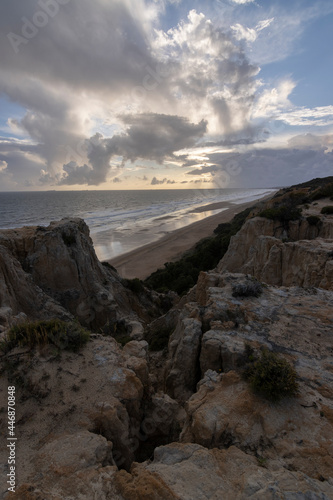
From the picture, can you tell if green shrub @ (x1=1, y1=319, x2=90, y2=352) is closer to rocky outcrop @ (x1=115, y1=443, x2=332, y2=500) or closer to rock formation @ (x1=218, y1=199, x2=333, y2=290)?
rocky outcrop @ (x1=115, y1=443, x2=332, y2=500)

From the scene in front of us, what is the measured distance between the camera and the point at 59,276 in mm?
15359

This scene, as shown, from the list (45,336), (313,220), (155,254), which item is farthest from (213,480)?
(155,254)

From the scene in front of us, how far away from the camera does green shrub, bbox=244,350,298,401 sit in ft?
17.3

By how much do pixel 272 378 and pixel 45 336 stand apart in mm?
5647

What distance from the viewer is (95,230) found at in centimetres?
5662

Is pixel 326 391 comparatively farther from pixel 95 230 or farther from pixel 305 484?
pixel 95 230

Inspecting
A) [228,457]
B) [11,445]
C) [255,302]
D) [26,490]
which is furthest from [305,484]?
[255,302]

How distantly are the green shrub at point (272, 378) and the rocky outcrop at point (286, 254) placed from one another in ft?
24.0

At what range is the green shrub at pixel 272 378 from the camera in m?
5.27

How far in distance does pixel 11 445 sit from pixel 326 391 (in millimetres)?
6506

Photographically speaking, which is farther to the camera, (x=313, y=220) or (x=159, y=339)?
(x=313, y=220)

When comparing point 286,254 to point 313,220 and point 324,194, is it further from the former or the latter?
point 324,194

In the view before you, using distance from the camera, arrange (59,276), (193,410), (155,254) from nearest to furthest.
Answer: (193,410), (59,276), (155,254)

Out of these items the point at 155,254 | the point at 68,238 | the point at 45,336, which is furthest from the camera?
the point at 155,254
